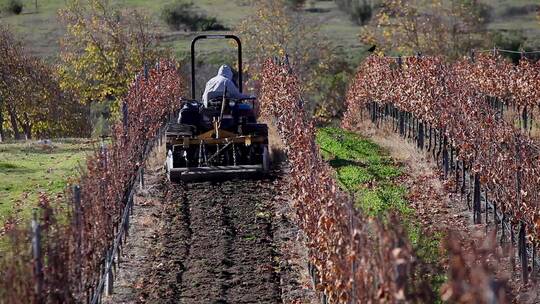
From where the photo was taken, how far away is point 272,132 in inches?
892

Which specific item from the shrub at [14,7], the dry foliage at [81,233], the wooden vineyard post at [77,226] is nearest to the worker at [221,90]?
the dry foliage at [81,233]

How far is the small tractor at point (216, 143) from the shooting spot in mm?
16609

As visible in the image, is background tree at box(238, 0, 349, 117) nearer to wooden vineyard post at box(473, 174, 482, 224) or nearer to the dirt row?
the dirt row

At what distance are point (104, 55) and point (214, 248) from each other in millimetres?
25395

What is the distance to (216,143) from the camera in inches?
658

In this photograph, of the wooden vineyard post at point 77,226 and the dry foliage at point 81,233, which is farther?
the wooden vineyard post at point 77,226

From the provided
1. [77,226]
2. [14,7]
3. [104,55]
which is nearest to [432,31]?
[104,55]

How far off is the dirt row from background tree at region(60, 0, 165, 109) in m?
19.9

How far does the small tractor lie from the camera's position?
54.5ft

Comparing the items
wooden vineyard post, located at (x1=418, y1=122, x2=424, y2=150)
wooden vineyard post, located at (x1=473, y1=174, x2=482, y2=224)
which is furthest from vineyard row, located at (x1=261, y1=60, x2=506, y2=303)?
wooden vineyard post, located at (x1=418, y1=122, x2=424, y2=150)

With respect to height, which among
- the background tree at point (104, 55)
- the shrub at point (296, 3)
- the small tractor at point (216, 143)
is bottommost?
the shrub at point (296, 3)

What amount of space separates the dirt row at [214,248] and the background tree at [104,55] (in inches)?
783

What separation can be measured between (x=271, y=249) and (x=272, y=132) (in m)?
10.7

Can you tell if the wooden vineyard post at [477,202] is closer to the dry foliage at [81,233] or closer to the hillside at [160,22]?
the dry foliage at [81,233]
